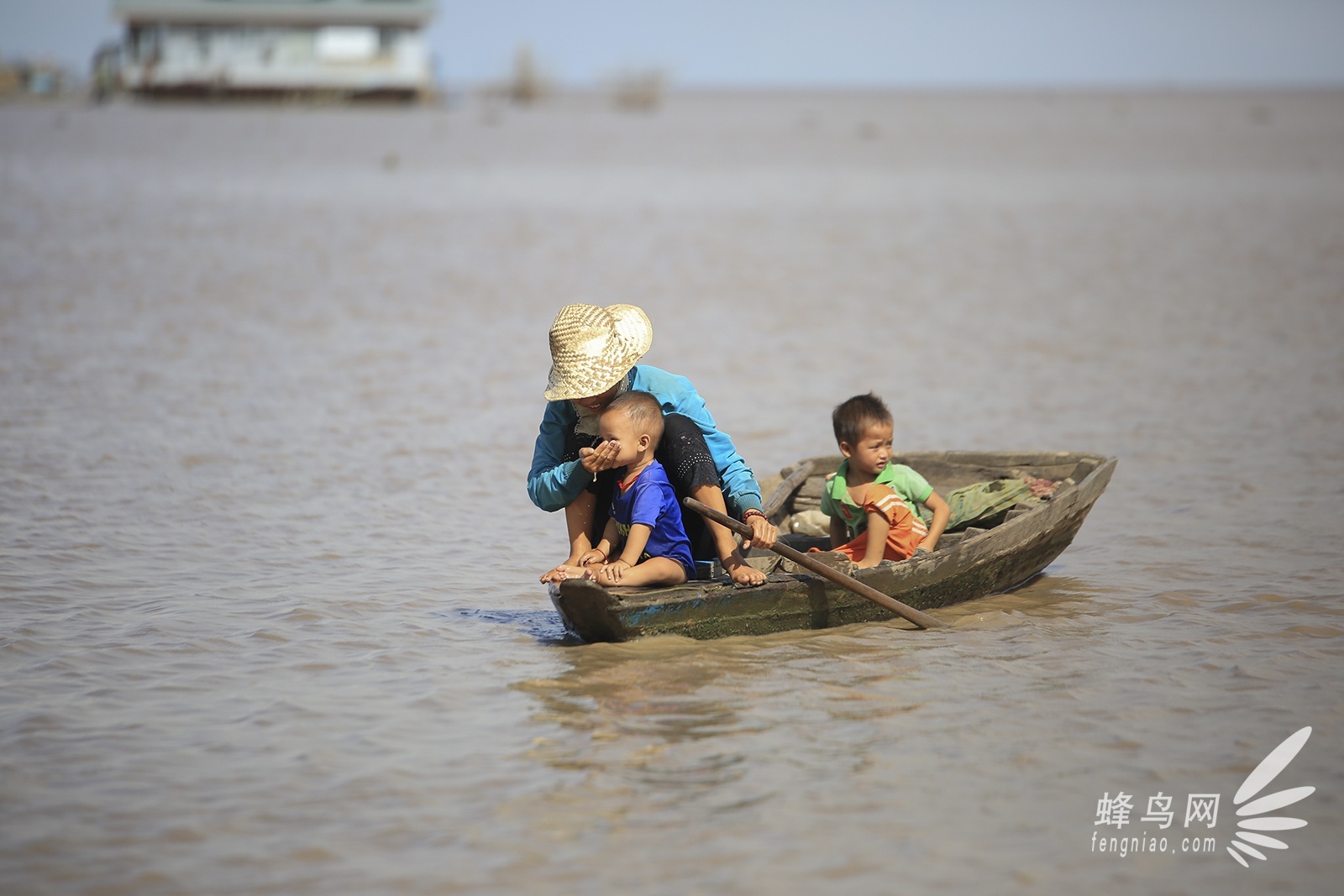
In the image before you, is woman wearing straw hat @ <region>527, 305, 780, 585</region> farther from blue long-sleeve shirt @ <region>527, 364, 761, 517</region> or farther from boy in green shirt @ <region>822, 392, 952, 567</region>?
boy in green shirt @ <region>822, 392, 952, 567</region>

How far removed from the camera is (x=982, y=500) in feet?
20.0

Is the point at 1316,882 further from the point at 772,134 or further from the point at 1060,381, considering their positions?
the point at 772,134

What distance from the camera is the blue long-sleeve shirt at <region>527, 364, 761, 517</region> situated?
16.8 ft

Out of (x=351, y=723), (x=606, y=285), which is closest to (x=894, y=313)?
(x=606, y=285)

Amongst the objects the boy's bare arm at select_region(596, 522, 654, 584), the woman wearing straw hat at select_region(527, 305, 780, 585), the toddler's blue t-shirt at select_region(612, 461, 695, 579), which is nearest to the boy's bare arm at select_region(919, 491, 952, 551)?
the woman wearing straw hat at select_region(527, 305, 780, 585)

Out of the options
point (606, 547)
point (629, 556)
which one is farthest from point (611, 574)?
point (606, 547)

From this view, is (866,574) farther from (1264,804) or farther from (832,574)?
(1264,804)

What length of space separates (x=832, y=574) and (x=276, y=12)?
4572cm

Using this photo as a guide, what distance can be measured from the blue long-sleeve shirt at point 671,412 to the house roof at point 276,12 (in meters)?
44.0

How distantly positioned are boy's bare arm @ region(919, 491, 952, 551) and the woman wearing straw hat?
70 cm

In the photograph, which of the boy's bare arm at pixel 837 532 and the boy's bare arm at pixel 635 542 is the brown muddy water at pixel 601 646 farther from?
the boy's bare arm at pixel 837 532

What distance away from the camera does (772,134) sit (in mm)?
48531

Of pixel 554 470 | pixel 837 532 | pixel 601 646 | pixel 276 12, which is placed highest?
pixel 276 12

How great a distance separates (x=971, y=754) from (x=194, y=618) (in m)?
3.02
